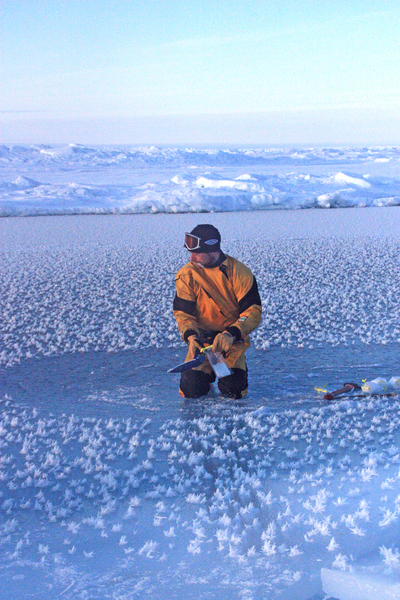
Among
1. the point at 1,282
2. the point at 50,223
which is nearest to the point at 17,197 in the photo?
the point at 50,223

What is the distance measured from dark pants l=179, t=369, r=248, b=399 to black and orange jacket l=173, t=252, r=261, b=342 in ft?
0.79

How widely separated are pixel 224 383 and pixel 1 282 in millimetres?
4450

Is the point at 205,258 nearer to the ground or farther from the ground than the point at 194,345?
farther from the ground

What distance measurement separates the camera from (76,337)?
4.88 metres

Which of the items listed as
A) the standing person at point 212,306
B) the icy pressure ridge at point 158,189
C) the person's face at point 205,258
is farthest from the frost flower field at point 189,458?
the icy pressure ridge at point 158,189

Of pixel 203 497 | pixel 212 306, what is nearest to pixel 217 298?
pixel 212 306

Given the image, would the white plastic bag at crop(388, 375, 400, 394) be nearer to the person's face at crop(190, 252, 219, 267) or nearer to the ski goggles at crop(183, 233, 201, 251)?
the person's face at crop(190, 252, 219, 267)

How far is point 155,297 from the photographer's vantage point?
20.3 ft

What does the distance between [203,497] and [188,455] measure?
1.39 feet

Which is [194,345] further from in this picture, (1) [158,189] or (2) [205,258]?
(1) [158,189]

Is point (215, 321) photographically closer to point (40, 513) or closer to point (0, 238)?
point (40, 513)

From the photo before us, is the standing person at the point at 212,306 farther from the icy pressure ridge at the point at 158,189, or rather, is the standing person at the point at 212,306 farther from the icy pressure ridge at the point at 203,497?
the icy pressure ridge at the point at 158,189

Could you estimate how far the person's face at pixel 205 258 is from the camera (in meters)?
3.54

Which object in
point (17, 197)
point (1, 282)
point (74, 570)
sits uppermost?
point (17, 197)
